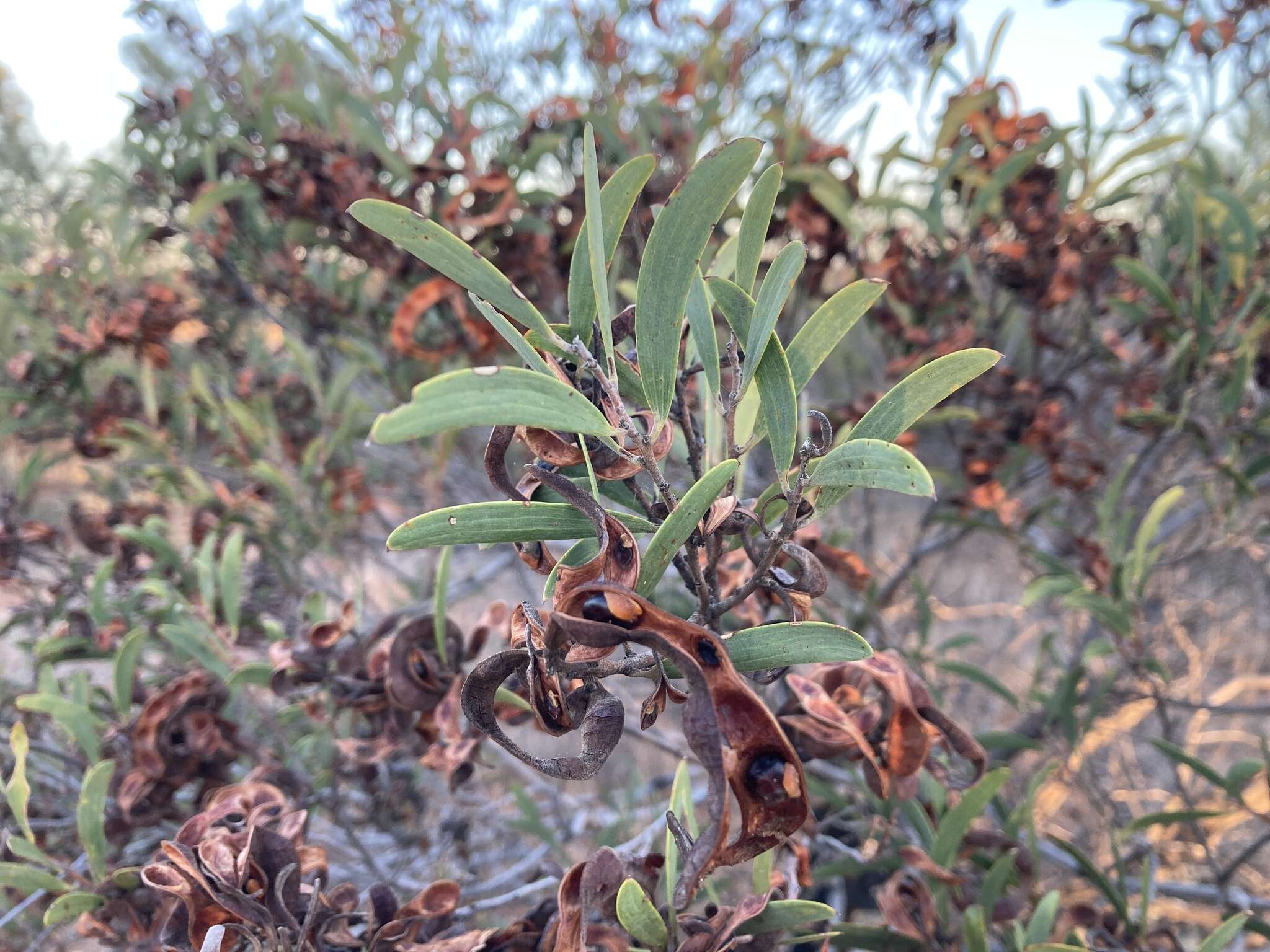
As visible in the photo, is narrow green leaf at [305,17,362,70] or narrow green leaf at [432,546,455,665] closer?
narrow green leaf at [432,546,455,665]

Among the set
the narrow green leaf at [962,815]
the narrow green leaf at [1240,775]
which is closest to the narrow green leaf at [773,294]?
the narrow green leaf at [962,815]

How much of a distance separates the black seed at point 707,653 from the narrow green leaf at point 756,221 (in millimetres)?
218

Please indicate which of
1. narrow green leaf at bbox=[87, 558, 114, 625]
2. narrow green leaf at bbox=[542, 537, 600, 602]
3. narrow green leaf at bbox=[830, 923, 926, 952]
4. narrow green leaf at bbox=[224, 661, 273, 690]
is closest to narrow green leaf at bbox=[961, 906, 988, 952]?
narrow green leaf at bbox=[830, 923, 926, 952]

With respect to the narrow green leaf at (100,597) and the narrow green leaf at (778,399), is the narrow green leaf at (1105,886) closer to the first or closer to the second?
the narrow green leaf at (778,399)

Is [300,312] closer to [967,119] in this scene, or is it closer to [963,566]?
[967,119]

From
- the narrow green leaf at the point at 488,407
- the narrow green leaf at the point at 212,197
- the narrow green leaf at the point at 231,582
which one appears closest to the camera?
the narrow green leaf at the point at 488,407

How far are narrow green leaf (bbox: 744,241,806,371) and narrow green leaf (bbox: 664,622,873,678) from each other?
0.52 ft

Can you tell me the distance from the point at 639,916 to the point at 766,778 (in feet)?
0.63

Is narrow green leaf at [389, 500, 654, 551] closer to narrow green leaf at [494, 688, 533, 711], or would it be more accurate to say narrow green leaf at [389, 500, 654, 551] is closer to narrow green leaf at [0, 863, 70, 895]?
narrow green leaf at [494, 688, 533, 711]

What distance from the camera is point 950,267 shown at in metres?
→ 1.56

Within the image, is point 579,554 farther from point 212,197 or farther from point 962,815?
point 212,197

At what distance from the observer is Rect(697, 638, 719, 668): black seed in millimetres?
372

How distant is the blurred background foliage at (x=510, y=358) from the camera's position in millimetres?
1191

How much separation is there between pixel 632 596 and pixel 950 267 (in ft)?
4.83
